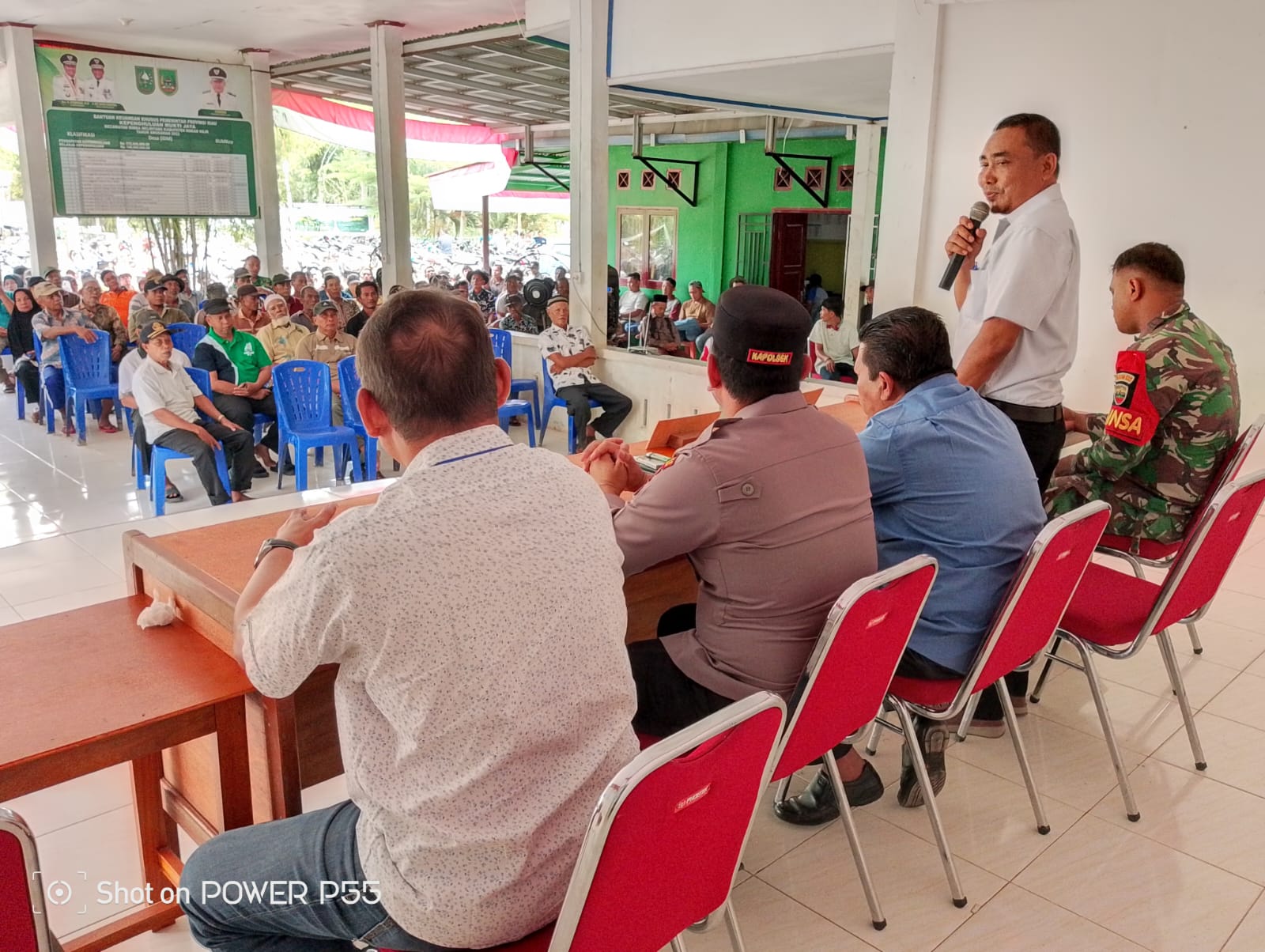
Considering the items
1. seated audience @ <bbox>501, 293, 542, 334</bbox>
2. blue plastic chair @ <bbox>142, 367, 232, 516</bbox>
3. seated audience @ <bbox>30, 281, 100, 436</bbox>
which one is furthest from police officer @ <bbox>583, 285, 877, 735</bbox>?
seated audience @ <bbox>501, 293, 542, 334</bbox>

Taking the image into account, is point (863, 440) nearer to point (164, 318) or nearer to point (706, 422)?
point (706, 422)

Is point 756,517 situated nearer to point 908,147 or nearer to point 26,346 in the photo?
point 908,147

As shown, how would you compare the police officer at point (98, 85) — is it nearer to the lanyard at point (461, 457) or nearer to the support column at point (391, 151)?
the support column at point (391, 151)

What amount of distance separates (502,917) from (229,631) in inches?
28.4

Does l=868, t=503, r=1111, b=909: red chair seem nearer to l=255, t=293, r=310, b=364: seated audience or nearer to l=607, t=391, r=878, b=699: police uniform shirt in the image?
l=607, t=391, r=878, b=699: police uniform shirt

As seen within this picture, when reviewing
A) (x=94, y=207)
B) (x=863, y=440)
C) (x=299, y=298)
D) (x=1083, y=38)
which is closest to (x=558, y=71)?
(x=299, y=298)

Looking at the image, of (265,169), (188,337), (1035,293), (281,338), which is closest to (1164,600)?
(1035,293)

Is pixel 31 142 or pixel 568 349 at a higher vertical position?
pixel 31 142

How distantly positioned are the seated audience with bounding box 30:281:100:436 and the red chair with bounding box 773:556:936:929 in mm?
6499

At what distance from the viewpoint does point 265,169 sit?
956cm

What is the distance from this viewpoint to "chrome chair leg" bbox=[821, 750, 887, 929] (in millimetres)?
1976

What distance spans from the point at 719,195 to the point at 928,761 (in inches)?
476

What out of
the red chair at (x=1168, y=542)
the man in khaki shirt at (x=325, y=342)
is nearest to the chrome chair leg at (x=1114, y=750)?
the red chair at (x=1168, y=542)

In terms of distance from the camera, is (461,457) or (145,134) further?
(145,134)
